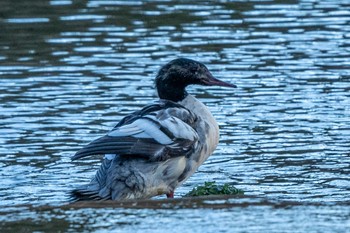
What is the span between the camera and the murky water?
7613 millimetres

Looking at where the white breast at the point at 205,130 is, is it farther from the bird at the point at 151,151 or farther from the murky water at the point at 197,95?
the murky water at the point at 197,95

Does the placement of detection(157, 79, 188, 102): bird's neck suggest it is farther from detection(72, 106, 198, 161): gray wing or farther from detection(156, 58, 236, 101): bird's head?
detection(72, 106, 198, 161): gray wing

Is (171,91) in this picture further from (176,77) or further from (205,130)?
(205,130)

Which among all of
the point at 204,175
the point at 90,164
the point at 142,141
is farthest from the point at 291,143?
the point at 142,141

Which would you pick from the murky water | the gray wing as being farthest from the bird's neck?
the murky water

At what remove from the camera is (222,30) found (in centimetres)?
1780

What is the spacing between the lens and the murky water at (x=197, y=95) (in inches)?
300

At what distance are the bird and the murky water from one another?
0.73 meters

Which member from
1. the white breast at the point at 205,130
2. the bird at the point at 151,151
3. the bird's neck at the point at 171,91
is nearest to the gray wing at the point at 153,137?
the bird at the point at 151,151

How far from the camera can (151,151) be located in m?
9.42

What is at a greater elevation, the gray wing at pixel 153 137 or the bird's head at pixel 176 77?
the bird's head at pixel 176 77

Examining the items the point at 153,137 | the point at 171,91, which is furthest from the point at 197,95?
the point at 153,137

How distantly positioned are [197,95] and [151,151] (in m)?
5.38

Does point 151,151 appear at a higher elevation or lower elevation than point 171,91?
lower
